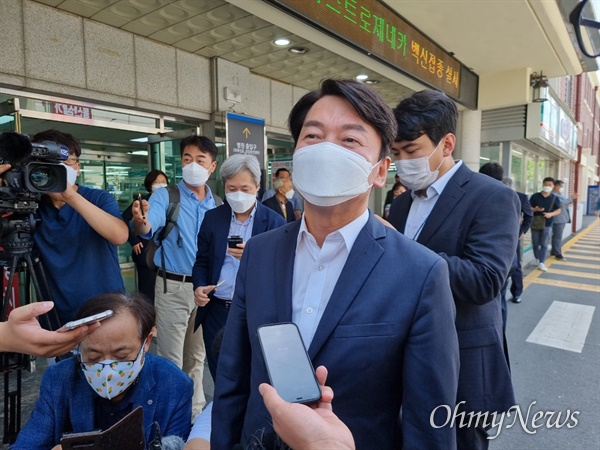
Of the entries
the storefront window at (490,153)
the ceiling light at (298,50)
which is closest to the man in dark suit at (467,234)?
the ceiling light at (298,50)

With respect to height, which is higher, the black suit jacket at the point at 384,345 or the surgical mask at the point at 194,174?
the surgical mask at the point at 194,174

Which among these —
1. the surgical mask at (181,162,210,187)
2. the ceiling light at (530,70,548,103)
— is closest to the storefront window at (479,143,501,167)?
the ceiling light at (530,70,548,103)

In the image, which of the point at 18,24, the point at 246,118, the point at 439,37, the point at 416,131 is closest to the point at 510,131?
the point at 439,37

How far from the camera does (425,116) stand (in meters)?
1.60

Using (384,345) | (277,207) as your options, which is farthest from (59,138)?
(277,207)

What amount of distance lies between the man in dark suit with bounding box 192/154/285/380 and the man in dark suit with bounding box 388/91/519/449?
3.29 ft

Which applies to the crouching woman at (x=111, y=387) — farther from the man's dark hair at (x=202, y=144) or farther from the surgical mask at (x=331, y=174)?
the man's dark hair at (x=202, y=144)

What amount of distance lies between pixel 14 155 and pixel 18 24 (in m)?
2.28

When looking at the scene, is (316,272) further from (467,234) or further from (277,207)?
(277,207)

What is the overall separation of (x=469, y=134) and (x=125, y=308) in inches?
272

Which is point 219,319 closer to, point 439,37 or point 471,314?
point 471,314

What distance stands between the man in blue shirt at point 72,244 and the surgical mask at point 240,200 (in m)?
0.62

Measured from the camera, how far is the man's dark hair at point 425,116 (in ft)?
5.25

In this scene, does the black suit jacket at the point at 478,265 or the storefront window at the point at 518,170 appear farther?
the storefront window at the point at 518,170
